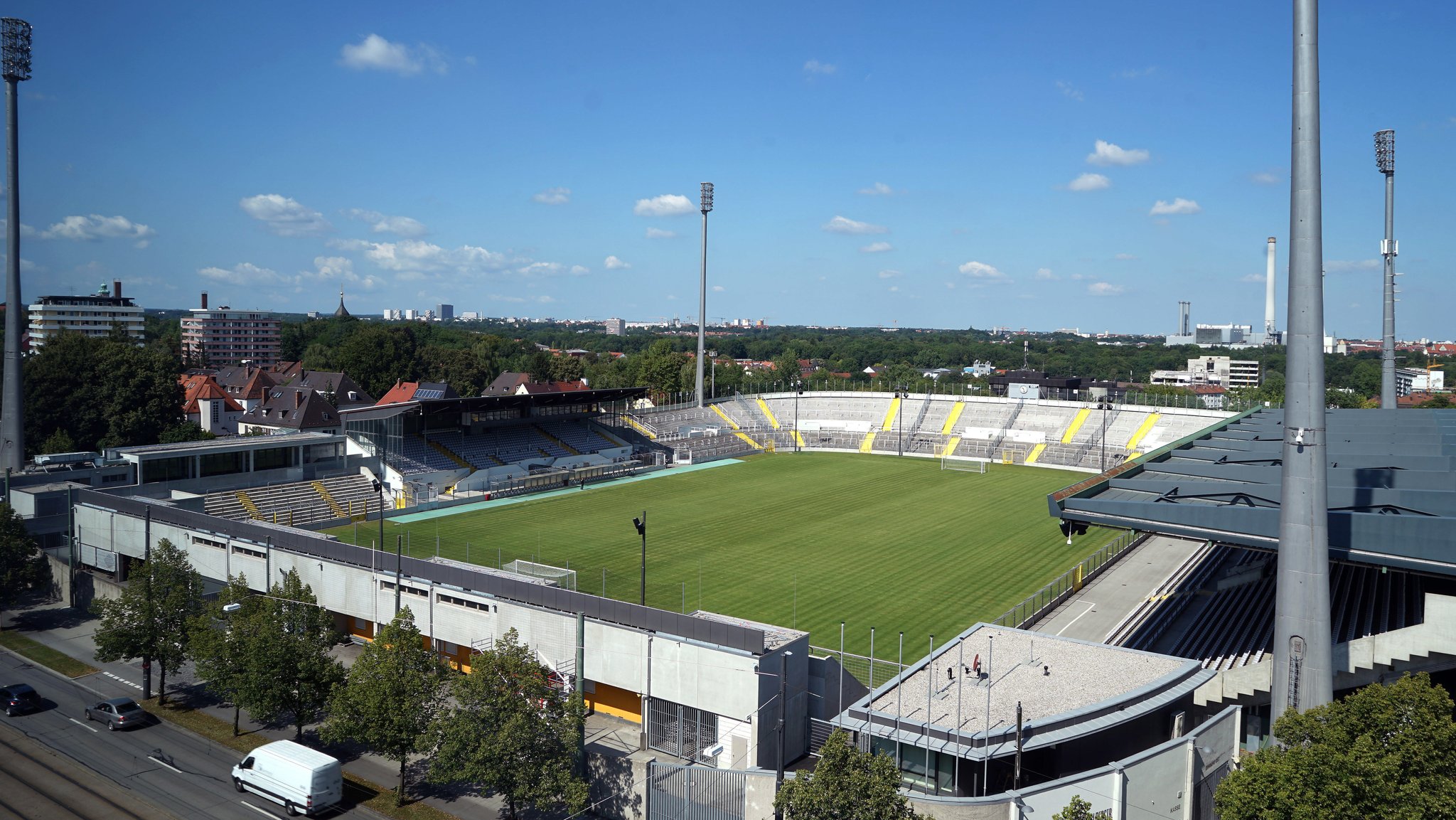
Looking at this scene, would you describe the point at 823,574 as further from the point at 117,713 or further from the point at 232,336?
the point at 232,336

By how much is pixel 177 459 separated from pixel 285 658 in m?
27.6

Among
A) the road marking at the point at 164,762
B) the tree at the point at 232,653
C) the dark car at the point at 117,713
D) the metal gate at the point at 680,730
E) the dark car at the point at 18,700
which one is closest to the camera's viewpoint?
the metal gate at the point at 680,730

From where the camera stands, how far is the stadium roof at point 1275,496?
18891mm

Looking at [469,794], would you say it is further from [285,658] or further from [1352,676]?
[1352,676]

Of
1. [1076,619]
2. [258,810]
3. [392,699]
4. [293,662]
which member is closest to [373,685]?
[392,699]

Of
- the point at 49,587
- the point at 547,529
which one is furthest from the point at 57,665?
the point at 547,529

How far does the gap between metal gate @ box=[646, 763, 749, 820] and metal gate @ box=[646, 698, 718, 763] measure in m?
2.03

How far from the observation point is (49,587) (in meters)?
35.4

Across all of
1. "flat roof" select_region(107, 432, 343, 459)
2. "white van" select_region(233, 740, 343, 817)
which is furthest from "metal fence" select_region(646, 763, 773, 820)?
"flat roof" select_region(107, 432, 343, 459)

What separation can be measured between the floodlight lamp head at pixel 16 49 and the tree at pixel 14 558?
26082mm

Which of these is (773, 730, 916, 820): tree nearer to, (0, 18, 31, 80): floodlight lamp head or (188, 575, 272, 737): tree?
(188, 575, 272, 737): tree

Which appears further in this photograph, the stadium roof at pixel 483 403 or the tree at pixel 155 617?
the stadium roof at pixel 483 403

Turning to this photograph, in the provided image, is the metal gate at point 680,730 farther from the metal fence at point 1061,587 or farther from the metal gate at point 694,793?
the metal fence at point 1061,587

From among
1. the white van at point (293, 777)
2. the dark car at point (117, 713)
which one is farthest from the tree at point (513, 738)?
the dark car at point (117, 713)
